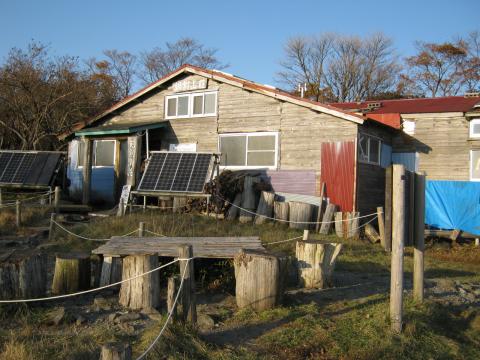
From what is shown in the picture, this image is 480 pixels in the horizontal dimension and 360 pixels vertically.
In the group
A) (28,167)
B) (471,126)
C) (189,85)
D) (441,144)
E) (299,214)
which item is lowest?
(299,214)

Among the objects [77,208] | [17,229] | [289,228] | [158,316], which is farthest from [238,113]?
[158,316]

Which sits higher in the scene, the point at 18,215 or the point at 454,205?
the point at 454,205

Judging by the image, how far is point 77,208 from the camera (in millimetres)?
16266

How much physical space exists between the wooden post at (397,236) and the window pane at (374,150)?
1107 cm

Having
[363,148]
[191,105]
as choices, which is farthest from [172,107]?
[363,148]

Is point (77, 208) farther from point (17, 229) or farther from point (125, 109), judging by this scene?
point (125, 109)

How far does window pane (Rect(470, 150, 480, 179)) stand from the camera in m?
17.7

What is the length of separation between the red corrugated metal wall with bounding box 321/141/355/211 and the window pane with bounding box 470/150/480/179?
539cm

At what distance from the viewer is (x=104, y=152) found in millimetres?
19766

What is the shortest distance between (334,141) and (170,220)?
19.7 feet

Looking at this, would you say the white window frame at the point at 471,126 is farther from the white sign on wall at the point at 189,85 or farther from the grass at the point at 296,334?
the grass at the point at 296,334

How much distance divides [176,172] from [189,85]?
180 inches

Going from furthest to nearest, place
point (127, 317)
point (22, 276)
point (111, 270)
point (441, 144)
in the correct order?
point (441, 144), point (111, 270), point (22, 276), point (127, 317)

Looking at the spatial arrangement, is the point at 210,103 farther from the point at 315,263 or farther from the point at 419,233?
the point at 419,233
